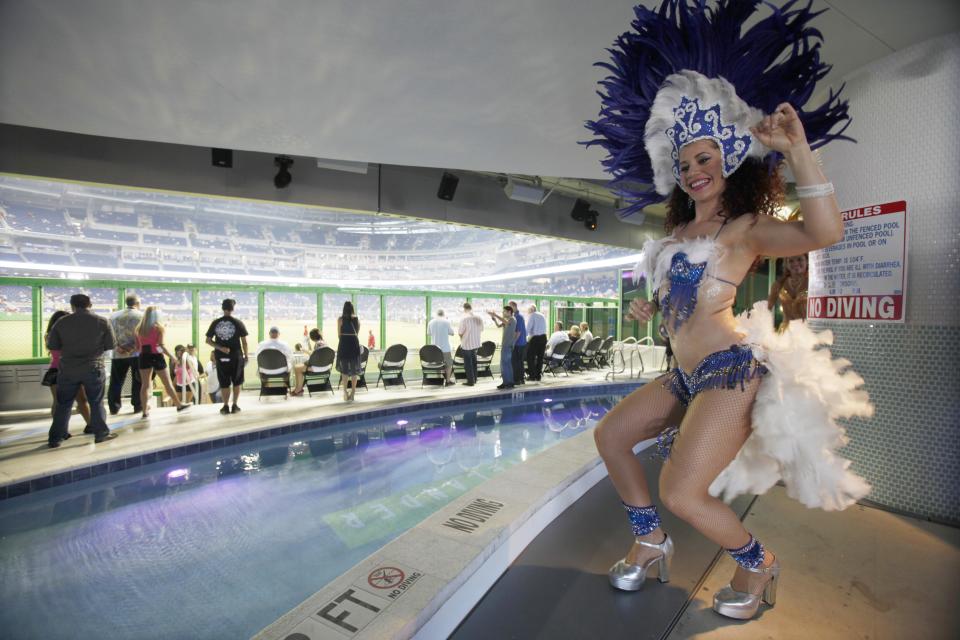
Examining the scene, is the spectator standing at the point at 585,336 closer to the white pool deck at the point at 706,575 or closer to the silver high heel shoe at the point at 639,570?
the white pool deck at the point at 706,575

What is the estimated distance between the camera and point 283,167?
6.43 m

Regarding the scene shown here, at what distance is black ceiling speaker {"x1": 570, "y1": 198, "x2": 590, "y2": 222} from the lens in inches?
371

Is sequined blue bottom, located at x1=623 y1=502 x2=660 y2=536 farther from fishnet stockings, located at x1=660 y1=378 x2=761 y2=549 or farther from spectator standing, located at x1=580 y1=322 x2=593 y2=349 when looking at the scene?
spectator standing, located at x1=580 y1=322 x2=593 y2=349

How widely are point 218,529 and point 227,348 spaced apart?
3.52 meters

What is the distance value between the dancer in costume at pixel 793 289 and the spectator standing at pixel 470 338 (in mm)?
5574

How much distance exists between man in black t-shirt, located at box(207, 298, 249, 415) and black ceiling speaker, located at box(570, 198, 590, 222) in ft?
21.3

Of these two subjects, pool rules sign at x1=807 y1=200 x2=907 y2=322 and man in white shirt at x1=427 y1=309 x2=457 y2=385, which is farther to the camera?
man in white shirt at x1=427 y1=309 x2=457 y2=385

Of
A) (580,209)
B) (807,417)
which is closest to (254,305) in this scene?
(580,209)

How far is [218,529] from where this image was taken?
288cm

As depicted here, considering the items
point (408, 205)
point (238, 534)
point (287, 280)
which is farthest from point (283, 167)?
point (287, 280)

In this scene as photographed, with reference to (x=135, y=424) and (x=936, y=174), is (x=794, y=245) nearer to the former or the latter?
(x=936, y=174)

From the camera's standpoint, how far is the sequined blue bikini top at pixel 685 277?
156cm

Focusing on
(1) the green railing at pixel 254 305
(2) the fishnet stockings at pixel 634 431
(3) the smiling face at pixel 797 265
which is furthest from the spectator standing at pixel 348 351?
(2) the fishnet stockings at pixel 634 431

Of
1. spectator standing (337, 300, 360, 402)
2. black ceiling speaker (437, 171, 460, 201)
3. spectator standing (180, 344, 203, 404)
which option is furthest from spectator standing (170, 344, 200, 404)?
black ceiling speaker (437, 171, 460, 201)
